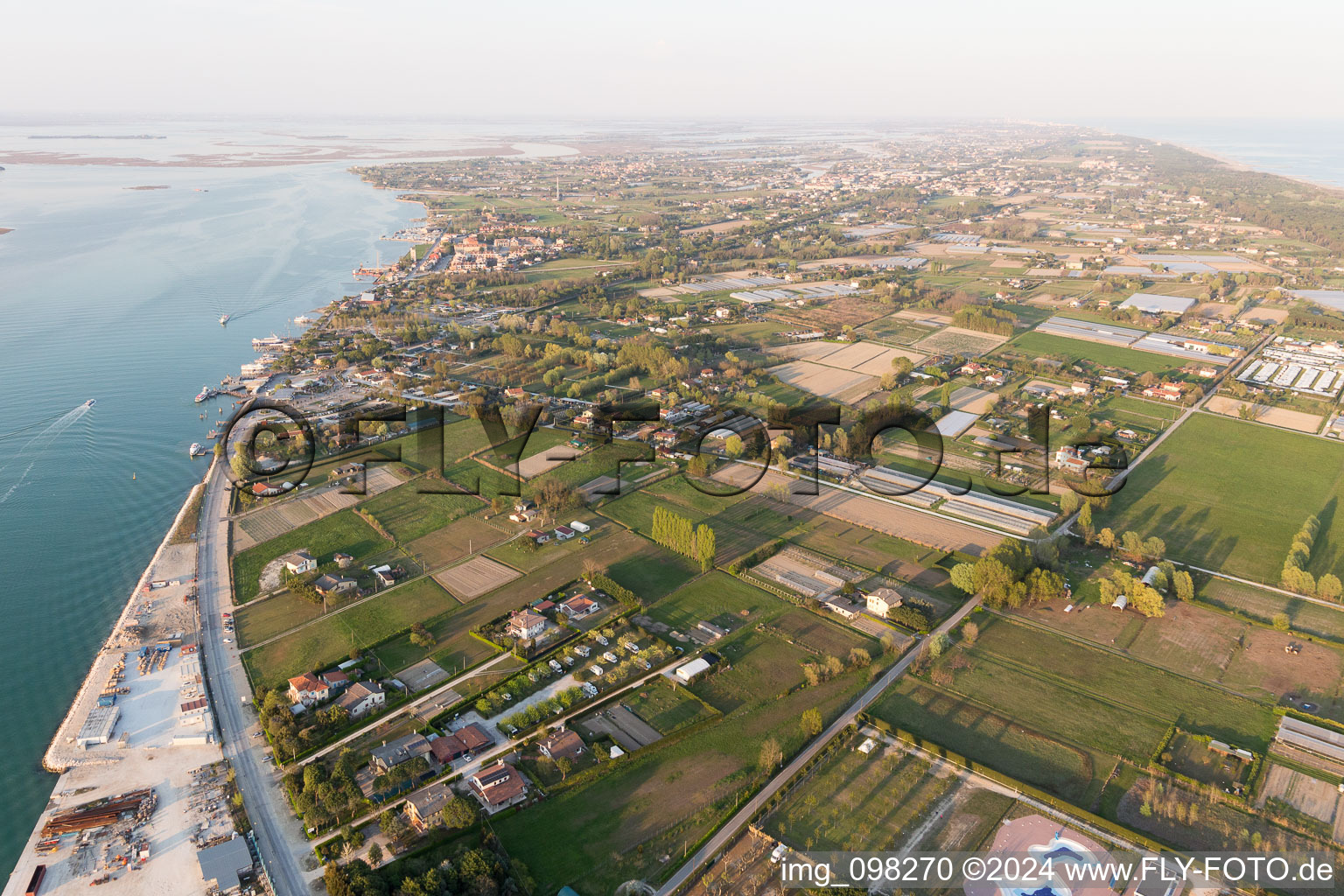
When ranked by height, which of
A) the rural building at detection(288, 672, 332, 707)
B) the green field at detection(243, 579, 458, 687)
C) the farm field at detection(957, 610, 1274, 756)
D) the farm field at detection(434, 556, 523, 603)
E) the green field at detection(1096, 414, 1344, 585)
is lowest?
the green field at detection(1096, 414, 1344, 585)

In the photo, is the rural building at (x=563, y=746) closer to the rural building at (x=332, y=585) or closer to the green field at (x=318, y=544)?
the rural building at (x=332, y=585)

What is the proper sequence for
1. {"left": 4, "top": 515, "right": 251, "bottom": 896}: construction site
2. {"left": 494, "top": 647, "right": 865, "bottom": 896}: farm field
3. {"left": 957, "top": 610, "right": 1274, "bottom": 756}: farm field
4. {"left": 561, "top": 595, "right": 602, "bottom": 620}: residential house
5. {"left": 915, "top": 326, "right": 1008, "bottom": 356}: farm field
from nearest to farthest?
{"left": 4, "top": 515, "right": 251, "bottom": 896}: construction site, {"left": 494, "top": 647, "right": 865, "bottom": 896}: farm field, {"left": 957, "top": 610, "right": 1274, "bottom": 756}: farm field, {"left": 561, "top": 595, "right": 602, "bottom": 620}: residential house, {"left": 915, "top": 326, "right": 1008, "bottom": 356}: farm field

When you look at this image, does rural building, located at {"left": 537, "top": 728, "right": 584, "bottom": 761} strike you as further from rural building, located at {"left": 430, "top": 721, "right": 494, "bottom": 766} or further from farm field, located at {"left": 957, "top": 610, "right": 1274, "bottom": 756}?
farm field, located at {"left": 957, "top": 610, "right": 1274, "bottom": 756}

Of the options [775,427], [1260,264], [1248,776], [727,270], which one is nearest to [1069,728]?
[1248,776]

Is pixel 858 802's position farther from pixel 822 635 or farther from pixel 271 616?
pixel 271 616

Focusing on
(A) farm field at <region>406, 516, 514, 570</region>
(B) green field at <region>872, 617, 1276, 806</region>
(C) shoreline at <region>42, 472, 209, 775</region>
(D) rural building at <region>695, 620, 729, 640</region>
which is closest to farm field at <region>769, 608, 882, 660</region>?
(D) rural building at <region>695, 620, 729, 640</region>

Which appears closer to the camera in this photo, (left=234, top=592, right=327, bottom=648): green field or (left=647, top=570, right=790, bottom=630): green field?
(left=234, top=592, right=327, bottom=648): green field

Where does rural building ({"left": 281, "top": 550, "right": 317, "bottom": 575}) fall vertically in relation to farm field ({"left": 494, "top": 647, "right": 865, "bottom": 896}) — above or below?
above
